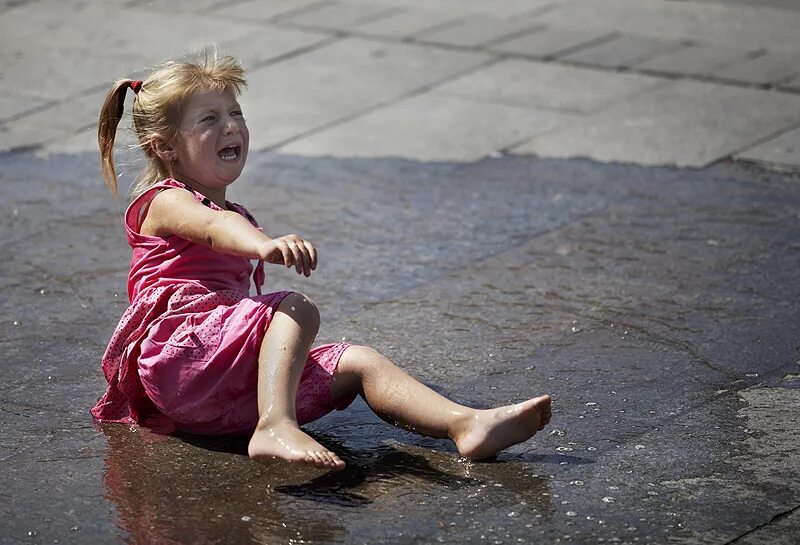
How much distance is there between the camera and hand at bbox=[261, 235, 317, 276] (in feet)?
11.0

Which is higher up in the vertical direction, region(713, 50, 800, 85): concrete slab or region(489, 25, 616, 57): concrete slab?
region(489, 25, 616, 57): concrete slab

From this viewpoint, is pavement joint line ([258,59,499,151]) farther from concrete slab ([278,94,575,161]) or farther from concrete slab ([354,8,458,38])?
concrete slab ([354,8,458,38])

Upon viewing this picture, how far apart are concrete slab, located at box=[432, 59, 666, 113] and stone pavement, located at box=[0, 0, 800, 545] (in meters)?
0.02

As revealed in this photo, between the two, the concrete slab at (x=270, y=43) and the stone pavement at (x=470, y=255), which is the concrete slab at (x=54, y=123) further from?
the concrete slab at (x=270, y=43)

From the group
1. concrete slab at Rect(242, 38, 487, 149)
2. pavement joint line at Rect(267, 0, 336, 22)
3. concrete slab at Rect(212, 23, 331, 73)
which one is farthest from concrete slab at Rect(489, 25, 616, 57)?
pavement joint line at Rect(267, 0, 336, 22)

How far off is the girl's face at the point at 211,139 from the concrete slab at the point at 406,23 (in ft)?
14.5

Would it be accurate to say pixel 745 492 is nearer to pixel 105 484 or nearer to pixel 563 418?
pixel 563 418

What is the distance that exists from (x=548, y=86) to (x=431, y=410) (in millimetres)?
3949

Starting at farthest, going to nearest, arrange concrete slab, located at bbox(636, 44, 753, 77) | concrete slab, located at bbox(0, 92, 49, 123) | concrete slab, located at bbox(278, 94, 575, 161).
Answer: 1. concrete slab, located at bbox(636, 44, 753, 77)
2. concrete slab, located at bbox(0, 92, 49, 123)
3. concrete slab, located at bbox(278, 94, 575, 161)

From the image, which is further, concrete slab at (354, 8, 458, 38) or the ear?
concrete slab at (354, 8, 458, 38)

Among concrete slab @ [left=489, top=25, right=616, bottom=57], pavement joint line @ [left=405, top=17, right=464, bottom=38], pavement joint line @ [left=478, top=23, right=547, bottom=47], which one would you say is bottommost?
concrete slab @ [left=489, top=25, right=616, bottom=57]

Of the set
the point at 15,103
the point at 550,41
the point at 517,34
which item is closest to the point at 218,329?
the point at 15,103

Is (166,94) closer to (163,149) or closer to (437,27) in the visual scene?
(163,149)

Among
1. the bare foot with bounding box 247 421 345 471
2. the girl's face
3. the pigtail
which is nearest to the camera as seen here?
the bare foot with bounding box 247 421 345 471
